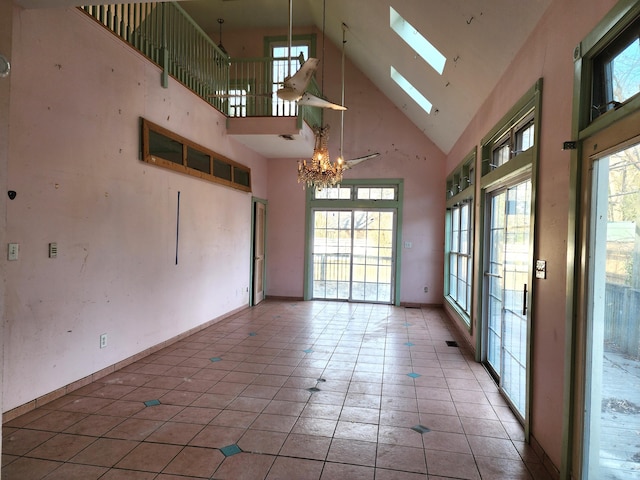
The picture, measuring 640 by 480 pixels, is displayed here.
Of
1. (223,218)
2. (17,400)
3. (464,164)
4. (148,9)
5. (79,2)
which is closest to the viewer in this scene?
(79,2)

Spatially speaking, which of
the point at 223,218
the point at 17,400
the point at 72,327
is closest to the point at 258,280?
the point at 223,218

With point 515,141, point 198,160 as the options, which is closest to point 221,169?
point 198,160

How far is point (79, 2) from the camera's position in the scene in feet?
8.39

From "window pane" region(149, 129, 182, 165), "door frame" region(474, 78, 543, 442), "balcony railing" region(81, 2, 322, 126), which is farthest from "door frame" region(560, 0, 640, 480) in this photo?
"window pane" region(149, 129, 182, 165)

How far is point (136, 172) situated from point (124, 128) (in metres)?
0.47

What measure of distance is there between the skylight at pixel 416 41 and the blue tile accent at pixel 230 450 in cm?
439

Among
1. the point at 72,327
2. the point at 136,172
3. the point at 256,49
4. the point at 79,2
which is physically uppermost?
the point at 256,49

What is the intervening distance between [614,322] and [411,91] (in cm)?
533

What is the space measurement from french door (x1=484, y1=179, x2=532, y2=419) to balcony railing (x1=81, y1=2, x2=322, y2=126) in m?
2.43

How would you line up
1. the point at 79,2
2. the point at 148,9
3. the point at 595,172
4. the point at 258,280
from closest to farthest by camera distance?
the point at 595,172
the point at 79,2
the point at 148,9
the point at 258,280

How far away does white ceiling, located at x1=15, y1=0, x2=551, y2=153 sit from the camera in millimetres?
2980

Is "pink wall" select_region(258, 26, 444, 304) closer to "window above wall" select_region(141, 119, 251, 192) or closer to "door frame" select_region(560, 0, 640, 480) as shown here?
"window above wall" select_region(141, 119, 251, 192)

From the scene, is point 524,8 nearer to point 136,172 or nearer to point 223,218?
point 136,172

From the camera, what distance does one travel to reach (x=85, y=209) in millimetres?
3430
